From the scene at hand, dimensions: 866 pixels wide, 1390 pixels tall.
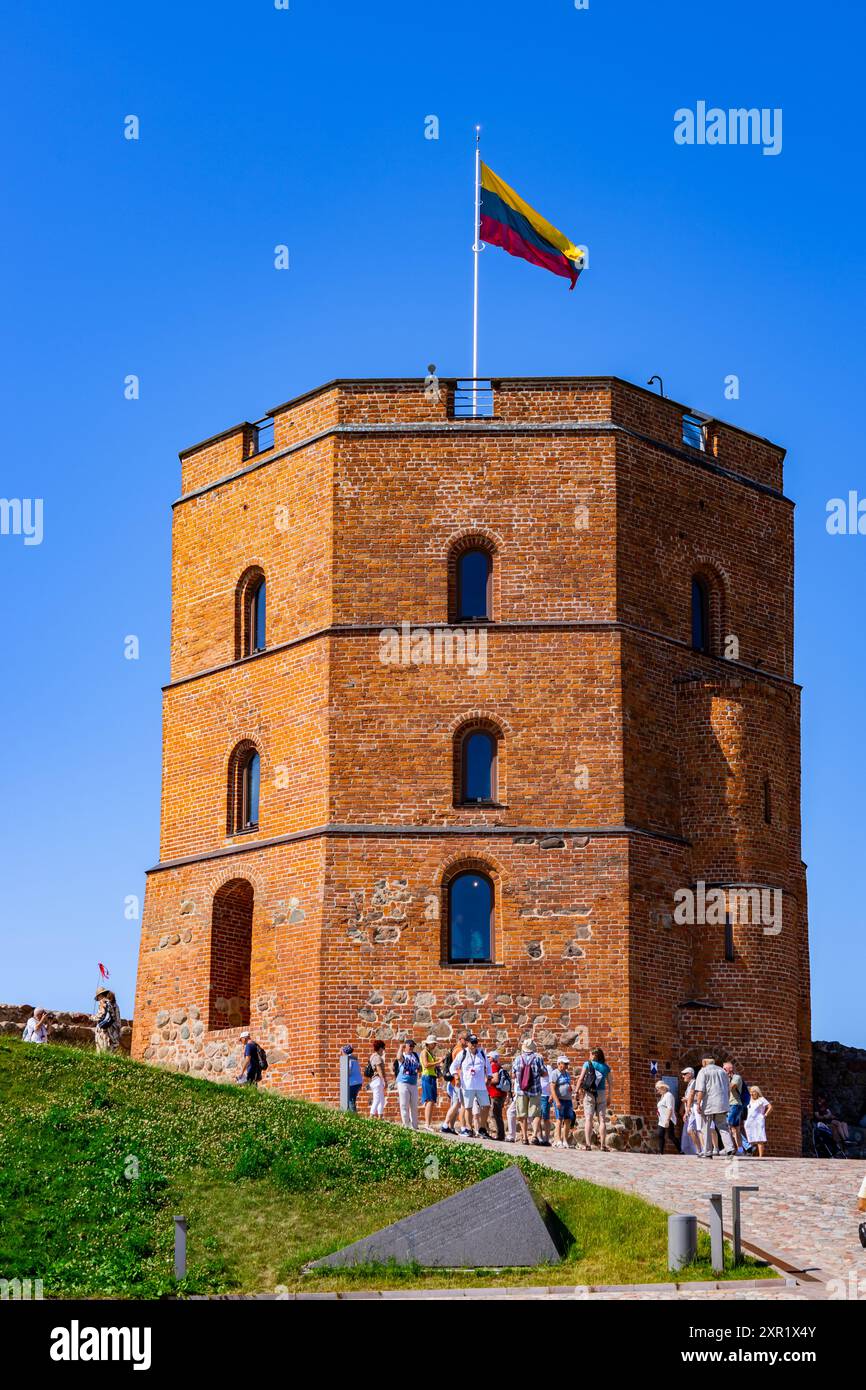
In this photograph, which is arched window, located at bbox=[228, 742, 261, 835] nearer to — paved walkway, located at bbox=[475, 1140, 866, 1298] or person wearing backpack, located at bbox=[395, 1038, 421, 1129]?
person wearing backpack, located at bbox=[395, 1038, 421, 1129]

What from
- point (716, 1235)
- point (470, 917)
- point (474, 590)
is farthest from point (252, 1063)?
point (716, 1235)

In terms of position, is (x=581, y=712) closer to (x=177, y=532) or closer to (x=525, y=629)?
(x=525, y=629)

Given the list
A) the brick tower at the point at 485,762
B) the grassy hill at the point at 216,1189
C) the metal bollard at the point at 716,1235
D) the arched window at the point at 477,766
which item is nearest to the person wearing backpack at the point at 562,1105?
the brick tower at the point at 485,762

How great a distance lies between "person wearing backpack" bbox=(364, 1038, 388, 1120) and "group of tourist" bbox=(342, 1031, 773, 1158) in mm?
14

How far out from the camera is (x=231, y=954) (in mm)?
35625

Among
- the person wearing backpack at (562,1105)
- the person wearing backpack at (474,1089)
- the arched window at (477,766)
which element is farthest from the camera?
the arched window at (477,766)

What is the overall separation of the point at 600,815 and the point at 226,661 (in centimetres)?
736

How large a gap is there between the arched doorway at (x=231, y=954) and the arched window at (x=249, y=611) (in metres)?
4.11

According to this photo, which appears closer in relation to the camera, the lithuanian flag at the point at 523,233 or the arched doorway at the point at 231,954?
the arched doorway at the point at 231,954

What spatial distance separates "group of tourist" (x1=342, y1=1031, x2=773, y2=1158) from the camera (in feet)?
98.7

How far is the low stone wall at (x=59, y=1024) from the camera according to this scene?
33.8 meters

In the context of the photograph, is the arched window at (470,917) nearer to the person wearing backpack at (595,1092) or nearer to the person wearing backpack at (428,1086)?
the person wearing backpack at (428,1086)

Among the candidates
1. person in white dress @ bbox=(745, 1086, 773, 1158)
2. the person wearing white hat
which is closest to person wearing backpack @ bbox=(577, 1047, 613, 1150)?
the person wearing white hat
